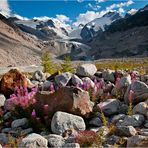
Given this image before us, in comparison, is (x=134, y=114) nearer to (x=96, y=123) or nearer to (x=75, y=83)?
(x=96, y=123)

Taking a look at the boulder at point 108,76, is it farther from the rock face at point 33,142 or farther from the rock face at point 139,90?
the rock face at point 33,142

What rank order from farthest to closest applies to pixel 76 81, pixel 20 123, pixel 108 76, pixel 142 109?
pixel 108 76 → pixel 76 81 → pixel 20 123 → pixel 142 109

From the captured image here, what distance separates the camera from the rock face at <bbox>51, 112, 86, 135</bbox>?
1005 cm

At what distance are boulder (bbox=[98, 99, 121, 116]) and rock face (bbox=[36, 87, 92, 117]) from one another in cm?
53

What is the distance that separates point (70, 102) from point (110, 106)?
1594mm

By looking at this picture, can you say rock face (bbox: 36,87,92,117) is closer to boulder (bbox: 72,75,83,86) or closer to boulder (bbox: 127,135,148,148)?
boulder (bbox: 72,75,83,86)

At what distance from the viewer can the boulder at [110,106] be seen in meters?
11.8

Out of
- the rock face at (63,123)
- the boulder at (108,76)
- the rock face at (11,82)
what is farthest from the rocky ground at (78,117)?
the boulder at (108,76)

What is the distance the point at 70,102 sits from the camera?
10.9m

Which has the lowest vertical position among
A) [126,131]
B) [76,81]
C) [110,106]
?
[126,131]

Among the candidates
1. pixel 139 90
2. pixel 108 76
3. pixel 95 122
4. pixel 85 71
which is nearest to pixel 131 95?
pixel 139 90

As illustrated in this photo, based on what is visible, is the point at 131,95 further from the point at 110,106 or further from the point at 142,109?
the point at 142,109

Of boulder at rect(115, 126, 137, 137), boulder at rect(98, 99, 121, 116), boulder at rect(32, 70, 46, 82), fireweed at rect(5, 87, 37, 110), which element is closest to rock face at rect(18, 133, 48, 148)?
boulder at rect(115, 126, 137, 137)

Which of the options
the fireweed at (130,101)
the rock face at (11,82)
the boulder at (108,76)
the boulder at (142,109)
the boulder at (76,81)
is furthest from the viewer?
the boulder at (108,76)
